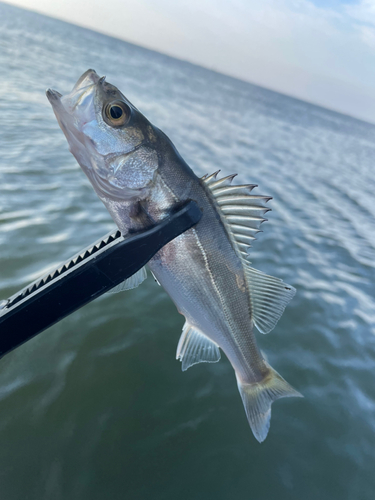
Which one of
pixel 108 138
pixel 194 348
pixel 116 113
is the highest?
pixel 116 113

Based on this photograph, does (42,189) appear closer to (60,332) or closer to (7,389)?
(60,332)

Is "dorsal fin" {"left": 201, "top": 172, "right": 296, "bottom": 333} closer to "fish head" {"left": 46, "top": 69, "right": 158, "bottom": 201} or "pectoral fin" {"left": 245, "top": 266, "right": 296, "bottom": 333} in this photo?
"pectoral fin" {"left": 245, "top": 266, "right": 296, "bottom": 333}

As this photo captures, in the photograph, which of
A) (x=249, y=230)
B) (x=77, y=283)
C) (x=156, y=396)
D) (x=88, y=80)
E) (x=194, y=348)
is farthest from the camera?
(x=156, y=396)

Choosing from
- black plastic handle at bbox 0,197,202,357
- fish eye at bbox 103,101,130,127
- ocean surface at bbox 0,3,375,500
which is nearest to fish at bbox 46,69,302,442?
fish eye at bbox 103,101,130,127

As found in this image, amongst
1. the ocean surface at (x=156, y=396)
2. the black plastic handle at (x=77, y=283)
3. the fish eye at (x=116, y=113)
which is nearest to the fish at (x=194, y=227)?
the fish eye at (x=116, y=113)

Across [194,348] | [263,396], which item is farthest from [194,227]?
[263,396]

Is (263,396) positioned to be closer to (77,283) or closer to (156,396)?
(156,396)

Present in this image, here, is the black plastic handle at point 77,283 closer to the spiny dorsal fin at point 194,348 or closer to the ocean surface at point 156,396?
the spiny dorsal fin at point 194,348

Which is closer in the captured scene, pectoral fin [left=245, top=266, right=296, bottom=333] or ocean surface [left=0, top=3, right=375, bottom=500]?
pectoral fin [left=245, top=266, right=296, bottom=333]
